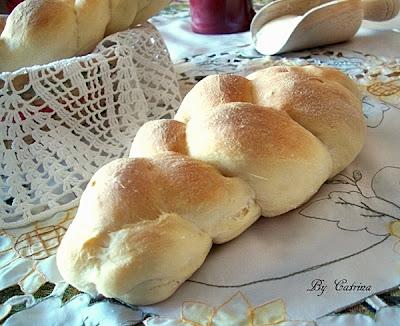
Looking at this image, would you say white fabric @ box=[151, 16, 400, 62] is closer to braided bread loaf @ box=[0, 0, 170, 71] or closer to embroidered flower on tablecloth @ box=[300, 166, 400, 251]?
braided bread loaf @ box=[0, 0, 170, 71]

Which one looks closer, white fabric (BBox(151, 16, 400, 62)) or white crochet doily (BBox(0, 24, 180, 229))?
white crochet doily (BBox(0, 24, 180, 229))

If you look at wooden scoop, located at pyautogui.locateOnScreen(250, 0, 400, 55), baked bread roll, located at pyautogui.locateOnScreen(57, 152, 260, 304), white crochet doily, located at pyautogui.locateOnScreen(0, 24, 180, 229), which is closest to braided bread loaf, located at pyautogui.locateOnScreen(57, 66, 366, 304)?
baked bread roll, located at pyautogui.locateOnScreen(57, 152, 260, 304)

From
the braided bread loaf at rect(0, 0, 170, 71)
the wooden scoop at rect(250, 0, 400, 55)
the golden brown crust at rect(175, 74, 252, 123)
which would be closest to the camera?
the golden brown crust at rect(175, 74, 252, 123)

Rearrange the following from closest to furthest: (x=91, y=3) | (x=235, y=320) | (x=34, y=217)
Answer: (x=235, y=320), (x=34, y=217), (x=91, y=3)

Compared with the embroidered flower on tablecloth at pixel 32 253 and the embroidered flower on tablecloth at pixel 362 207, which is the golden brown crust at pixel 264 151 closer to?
the embroidered flower on tablecloth at pixel 362 207

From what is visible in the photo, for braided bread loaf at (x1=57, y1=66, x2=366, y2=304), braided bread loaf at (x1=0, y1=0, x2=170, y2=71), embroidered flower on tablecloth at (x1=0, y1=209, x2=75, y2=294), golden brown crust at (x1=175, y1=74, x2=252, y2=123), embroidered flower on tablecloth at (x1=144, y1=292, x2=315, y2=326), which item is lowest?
embroidered flower on tablecloth at (x1=0, y1=209, x2=75, y2=294)

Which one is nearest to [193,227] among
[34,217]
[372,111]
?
[34,217]

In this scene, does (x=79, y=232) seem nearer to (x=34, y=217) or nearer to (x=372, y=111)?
(x=34, y=217)
